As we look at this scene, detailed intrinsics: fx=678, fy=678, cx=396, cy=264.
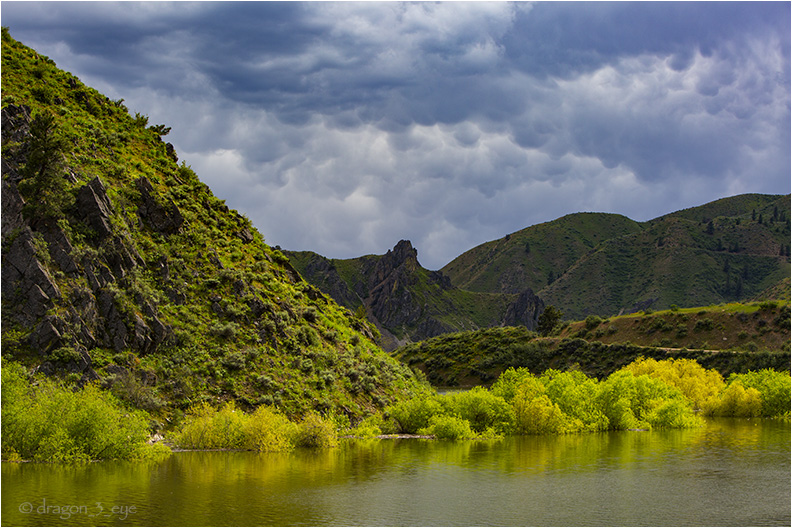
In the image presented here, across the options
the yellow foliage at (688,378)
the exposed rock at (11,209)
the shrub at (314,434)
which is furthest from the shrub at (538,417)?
the exposed rock at (11,209)

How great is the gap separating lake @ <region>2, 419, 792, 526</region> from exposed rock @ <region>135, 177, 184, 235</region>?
103 ft

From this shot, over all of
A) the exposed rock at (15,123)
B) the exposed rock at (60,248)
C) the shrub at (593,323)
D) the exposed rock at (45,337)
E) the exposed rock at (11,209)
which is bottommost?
the exposed rock at (45,337)

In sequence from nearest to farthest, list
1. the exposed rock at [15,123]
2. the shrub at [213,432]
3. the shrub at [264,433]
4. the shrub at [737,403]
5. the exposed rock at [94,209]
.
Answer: the shrub at [213,432]
the shrub at [264,433]
the exposed rock at [94,209]
the exposed rock at [15,123]
the shrub at [737,403]

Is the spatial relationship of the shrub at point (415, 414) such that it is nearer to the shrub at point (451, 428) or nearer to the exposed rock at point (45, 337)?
the shrub at point (451, 428)

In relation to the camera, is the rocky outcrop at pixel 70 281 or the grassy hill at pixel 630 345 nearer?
the rocky outcrop at pixel 70 281

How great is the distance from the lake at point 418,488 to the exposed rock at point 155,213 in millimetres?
31392

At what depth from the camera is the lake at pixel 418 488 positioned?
34.0 metres

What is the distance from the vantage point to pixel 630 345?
164 meters

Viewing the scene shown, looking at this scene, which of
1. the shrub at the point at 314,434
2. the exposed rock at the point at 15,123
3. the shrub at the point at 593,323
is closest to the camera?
the shrub at the point at 314,434

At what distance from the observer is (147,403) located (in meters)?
59.0

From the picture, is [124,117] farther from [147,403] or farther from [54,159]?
[147,403]

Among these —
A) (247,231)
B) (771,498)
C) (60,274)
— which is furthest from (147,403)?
(771,498)

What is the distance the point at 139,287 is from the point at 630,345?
128 m

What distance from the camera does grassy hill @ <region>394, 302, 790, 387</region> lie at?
149m
